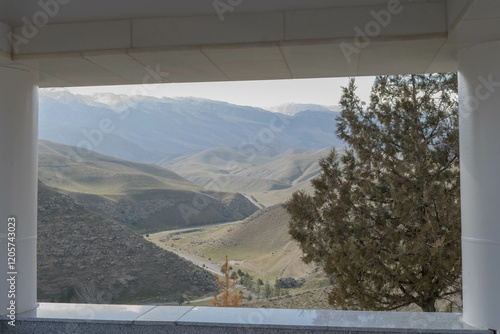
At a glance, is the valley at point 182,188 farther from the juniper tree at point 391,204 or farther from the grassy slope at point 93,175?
the juniper tree at point 391,204

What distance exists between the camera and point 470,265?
3000 mm

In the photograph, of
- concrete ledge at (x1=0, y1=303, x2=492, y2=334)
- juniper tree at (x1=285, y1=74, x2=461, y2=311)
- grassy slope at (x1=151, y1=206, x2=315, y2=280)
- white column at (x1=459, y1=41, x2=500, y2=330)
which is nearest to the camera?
white column at (x1=459, y1=41, x2=500, y2=330)

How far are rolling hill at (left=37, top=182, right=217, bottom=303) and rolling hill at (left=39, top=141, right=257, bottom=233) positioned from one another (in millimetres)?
3475

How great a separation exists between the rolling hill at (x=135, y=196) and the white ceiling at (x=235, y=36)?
2907cm

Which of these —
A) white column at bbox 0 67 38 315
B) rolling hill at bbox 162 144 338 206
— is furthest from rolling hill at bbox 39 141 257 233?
white column at bbox 0 67 38 315

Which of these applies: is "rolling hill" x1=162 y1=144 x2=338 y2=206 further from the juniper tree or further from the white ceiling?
the white ceiling

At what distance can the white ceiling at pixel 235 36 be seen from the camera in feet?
9.55

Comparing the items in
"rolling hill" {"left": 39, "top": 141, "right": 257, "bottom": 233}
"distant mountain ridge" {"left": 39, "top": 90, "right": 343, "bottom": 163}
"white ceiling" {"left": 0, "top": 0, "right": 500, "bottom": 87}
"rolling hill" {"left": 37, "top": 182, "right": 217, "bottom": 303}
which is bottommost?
"rolling hill" {"left": 37, "top": 182, "right": 217, "bottom": 303}

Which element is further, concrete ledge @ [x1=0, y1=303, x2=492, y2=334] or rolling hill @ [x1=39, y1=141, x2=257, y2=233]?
rolling hill @ [x1=39, y1=141, x2=257, y2=233]

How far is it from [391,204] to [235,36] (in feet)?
15.9

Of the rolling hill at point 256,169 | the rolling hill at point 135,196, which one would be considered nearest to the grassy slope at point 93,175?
the rolling hill at point 135,196

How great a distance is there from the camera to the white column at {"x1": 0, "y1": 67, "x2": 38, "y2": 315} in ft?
11.2

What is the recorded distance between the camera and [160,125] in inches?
2694

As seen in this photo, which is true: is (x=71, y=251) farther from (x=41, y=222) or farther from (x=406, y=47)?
(x=406, y=47)
